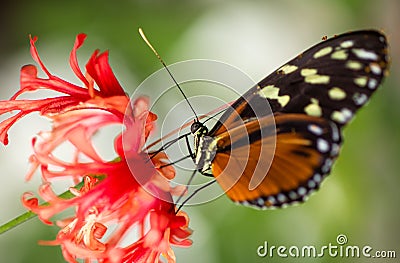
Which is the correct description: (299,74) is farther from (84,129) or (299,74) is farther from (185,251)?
(185,251)

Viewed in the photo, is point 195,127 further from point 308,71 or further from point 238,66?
point 238,66

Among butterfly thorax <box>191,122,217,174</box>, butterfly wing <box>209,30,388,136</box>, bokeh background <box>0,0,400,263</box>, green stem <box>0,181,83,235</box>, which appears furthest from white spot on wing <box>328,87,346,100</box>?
bokeh background <box>0,0,400,263</box>

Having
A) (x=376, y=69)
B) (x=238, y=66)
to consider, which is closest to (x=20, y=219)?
(x=376, y=69)

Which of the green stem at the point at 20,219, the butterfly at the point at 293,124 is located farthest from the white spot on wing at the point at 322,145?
the green stem at the point at 20,219

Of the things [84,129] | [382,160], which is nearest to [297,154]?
[84,129]

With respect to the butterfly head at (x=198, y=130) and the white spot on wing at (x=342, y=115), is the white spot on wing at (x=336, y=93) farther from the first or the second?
the butterfly head at (x=198, y=130)
